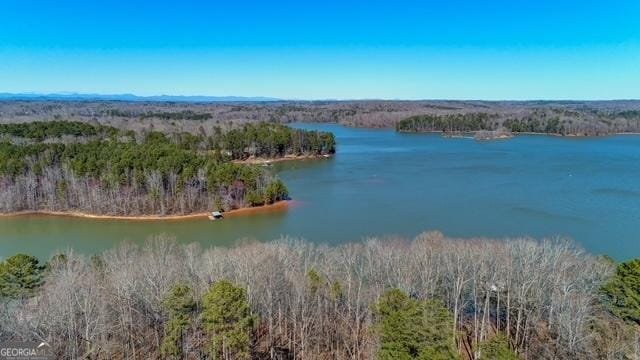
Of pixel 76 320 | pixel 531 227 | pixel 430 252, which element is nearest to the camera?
pixel 76 320

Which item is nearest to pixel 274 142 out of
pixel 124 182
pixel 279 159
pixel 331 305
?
pixel 279 159

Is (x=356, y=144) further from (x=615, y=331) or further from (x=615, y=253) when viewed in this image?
(x=615, y=331)

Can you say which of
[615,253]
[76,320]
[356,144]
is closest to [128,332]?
[76,320]

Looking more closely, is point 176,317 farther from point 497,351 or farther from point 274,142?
point 274,142

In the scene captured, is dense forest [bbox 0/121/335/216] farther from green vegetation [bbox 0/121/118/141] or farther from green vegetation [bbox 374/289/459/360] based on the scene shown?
green vegetation [bbox 374/289/459/360]

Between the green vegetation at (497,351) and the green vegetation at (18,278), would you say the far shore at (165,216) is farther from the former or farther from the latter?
the green vegetation at (497,351)

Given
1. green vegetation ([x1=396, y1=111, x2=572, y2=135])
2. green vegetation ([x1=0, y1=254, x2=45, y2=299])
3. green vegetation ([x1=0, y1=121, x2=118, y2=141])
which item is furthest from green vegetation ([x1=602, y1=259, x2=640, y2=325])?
green vegetation ([x1=396, y1=111, x2=572, y2=135])
